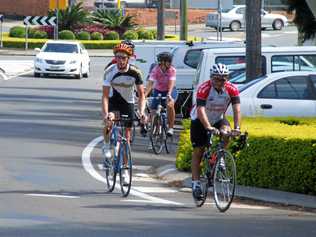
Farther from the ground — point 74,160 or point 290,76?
point 290,76

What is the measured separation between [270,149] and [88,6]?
223 ft

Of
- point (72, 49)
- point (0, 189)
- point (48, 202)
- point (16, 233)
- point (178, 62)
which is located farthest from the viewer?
point (72, 49)

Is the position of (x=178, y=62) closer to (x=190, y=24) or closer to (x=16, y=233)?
(x=16, y=233)

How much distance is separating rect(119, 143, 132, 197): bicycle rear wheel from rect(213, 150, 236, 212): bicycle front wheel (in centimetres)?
150

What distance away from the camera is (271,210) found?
43.8ft

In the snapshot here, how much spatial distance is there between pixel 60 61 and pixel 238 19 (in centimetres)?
3077

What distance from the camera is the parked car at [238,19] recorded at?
227 feet

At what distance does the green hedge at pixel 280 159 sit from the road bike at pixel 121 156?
5.77 feet

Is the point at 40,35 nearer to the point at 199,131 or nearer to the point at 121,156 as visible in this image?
the point at 121,156

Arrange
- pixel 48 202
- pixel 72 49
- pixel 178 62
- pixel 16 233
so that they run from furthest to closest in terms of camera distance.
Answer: pixel 72 49 < pixel 178 62 < pixel 48 202 < pixel 16 233

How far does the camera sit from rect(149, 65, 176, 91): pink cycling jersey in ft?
66.3

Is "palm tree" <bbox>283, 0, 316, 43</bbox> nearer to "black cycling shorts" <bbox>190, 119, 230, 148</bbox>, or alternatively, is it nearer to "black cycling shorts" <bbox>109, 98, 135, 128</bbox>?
"black cycling shorts" <bbox>109, 98, 135, 128</bbox>

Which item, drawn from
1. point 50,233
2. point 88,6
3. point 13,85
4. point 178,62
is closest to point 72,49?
point 13,85

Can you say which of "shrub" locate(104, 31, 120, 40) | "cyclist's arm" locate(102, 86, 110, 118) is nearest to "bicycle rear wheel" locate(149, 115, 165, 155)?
"cyclist's arm" locate(102, 86, 110, 118)
